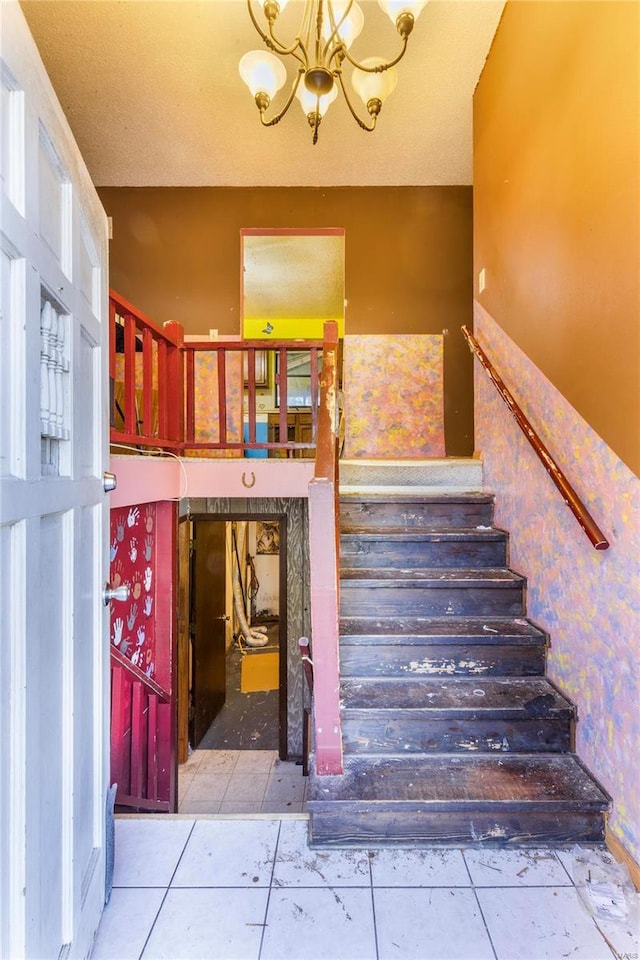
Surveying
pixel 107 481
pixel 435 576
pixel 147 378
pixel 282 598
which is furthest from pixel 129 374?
pixel 282 598

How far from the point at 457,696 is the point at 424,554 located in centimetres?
73

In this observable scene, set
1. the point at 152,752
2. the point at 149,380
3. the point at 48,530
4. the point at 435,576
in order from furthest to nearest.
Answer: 1. the point at 152,752
2. the point at 149,380
3. the point at 435,576
4. the point at 48,530

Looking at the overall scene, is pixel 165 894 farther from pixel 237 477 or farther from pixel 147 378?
pixel 147 378

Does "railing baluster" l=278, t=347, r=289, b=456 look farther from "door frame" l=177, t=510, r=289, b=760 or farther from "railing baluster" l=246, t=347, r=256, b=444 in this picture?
"door frame" l=177, t=510, r=289, b=760

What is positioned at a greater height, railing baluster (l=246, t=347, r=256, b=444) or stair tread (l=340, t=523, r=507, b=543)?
railing baluster (l=246, t=347, r=256, b=444)

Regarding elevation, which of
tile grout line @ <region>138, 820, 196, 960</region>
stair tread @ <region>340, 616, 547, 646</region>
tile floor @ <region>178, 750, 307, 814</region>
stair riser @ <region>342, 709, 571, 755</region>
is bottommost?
tile floor @ <region>178, 750, 307, 814</region>

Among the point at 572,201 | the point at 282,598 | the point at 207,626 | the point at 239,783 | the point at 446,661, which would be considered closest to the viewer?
the point at 572,201

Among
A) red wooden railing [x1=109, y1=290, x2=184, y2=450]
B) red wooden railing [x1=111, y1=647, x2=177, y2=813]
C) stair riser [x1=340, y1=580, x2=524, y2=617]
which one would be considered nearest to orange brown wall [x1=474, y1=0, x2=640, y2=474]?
stair riser [x1=340, y1=580, x2=524, y2=617]

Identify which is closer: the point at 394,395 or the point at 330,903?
the point at 330,903

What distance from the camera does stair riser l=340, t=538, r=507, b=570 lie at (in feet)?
7.93

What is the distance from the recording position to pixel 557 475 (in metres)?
1.82

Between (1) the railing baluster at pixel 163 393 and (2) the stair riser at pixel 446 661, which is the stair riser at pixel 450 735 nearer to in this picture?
(2) the stair riser at pixel 446 661

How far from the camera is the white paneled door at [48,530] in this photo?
0.78m

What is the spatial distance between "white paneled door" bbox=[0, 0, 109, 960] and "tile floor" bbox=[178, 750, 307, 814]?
2205 millimetres
